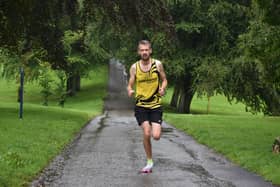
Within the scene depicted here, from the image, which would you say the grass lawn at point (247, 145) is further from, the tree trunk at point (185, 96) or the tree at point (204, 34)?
the tree trunk at point (185, 96)

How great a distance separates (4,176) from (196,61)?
92.6 ft

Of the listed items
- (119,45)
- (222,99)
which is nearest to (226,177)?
(119,45)

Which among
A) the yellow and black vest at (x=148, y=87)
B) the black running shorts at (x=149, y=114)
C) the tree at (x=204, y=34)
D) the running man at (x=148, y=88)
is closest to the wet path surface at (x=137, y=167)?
the running man at (x=148, y=88)

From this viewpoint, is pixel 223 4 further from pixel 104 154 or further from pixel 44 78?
pixel 104 154

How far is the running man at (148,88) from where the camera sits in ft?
29.1

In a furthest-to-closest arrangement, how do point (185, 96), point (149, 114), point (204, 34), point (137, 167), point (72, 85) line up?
point (72, 85)
point (185, 96)
point (204, 34)
point (137, 167)
point (149, 114)

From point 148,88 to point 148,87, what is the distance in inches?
0.7

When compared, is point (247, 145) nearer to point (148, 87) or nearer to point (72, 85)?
point (148, 87)

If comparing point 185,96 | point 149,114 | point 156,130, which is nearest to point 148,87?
point 149,114

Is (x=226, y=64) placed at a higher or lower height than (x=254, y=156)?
higher

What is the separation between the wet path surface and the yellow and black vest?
3.76ft

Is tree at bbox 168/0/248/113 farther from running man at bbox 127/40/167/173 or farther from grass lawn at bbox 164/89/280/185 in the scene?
running man at bbox 127/40/167/173

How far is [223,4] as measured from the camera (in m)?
34.5

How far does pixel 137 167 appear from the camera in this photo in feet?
31.4
